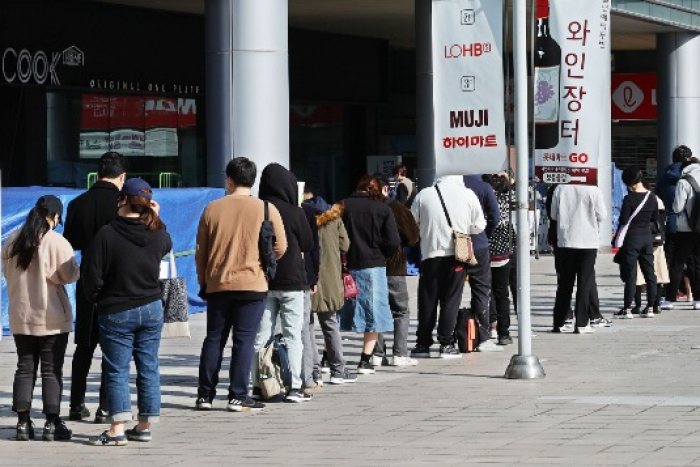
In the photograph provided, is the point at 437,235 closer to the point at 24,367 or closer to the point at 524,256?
the point at 524,256

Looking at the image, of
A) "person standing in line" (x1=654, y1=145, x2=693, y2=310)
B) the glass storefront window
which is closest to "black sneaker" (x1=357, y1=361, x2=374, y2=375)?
"person standing in line" (x1=654, y1=145, x2=693, y2=310)

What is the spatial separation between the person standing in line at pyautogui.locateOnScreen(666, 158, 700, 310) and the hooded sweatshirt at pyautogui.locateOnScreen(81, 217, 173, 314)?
11164mm

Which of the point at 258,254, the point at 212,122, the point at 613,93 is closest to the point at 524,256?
the point at 258,254

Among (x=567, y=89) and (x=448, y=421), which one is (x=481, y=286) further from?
(x=448, y=421)

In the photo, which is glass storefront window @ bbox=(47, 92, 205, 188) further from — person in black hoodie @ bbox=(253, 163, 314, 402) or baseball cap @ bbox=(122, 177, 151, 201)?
baseball cap @ bbox=(122, 177, 151, 201)

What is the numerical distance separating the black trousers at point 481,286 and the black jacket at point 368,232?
73.2 inches

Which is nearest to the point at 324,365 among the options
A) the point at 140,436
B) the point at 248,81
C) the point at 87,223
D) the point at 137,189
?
the point at 87,223

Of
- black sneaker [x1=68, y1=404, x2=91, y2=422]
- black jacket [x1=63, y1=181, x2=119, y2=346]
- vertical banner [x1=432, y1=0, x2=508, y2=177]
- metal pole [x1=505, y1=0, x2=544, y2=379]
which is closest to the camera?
black jacket [x1=63, y1=181, x2=119, y2=346]

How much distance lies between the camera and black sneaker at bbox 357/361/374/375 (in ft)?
46.5

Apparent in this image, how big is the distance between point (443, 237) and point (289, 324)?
119 inches

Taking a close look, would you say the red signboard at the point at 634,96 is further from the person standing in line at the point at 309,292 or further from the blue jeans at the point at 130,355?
the blue jeans at the point at 130,355

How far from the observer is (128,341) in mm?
10328

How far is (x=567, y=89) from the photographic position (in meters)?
14.4

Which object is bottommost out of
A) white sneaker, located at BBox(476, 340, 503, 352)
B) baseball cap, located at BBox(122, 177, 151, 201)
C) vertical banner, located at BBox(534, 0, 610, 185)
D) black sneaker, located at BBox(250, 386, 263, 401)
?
white sneaker, located at BBox(476, 340, 503, 352)
